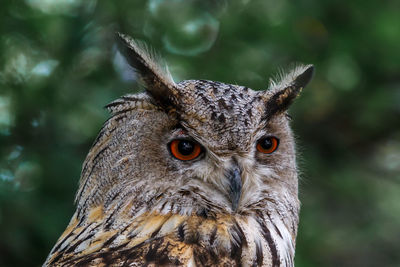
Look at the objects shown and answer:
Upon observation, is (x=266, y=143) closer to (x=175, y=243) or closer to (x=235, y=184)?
(x=235, y=184)

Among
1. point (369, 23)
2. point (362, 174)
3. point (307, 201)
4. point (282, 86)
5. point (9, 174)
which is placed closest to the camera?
point (282, 86)

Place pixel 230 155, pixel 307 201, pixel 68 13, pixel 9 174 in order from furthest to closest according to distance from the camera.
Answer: pixel 307 201 < pixel 68 13 < pixel 9 174 < pixel 230 155

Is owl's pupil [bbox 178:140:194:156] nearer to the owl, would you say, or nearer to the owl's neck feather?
the owl

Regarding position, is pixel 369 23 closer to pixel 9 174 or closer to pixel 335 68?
pixel 335 68

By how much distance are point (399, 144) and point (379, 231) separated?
3.52 feet

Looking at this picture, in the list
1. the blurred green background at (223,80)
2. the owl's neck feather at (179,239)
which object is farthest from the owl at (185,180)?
the blurred green background at (223,80)

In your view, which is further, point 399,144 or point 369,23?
point 399,144

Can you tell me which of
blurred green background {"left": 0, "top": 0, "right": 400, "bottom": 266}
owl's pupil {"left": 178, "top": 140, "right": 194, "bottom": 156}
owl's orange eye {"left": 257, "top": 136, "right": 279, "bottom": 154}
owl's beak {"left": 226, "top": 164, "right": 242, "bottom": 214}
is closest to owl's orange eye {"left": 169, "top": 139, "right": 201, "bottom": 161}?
owl's pupil {"left": 178, "top": 140, "right": 194, "bottom": 156}

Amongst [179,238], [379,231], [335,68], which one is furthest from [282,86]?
[379,231]

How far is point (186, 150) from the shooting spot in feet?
6.84

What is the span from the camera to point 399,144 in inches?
175

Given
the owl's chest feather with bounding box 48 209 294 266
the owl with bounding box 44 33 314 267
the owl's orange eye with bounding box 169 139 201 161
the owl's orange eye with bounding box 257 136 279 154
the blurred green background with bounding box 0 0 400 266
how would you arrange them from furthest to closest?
the blurred green background with bounding box 0 0 400 266 < the owl's orange eye with bounding box 257 136 279 154 < the owl's orange eye with bounding box 169 139 201 161 < the owl with bounding box 44 33 314 267 < the owl's chest feather with bounding box 48 209 294 266

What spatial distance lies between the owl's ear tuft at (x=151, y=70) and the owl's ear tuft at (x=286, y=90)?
1.33 ft

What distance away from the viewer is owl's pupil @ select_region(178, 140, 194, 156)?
2086 mm
